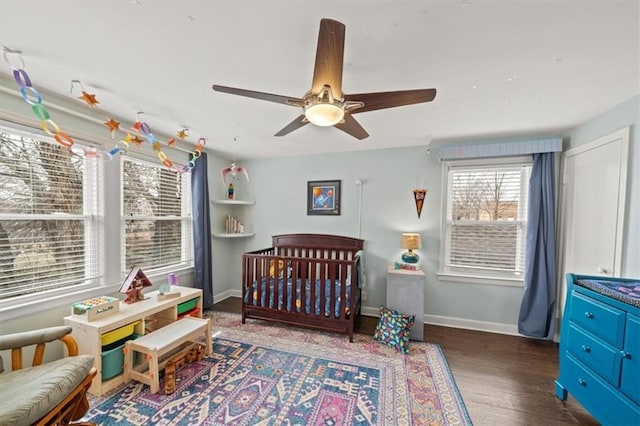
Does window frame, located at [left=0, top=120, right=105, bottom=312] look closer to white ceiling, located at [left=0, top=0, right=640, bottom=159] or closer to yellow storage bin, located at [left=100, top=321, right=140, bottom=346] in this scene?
white ceiling, located at [left=0, top=0, right=640, bottom=159]

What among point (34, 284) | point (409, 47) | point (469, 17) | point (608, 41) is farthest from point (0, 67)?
point (608, 41)

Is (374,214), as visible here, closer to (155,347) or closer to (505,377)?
(505,377)

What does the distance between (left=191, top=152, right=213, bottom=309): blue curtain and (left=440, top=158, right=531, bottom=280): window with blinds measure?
3119mm

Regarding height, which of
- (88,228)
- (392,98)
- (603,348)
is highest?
(392,98)

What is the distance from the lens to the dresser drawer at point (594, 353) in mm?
1413

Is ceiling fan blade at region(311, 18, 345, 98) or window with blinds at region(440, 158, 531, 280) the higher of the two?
ceiling fan blade at region(311, 18, 345, 98)

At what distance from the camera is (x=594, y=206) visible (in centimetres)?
221

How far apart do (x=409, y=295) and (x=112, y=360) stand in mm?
2719

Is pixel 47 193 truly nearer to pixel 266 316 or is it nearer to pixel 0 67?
pixel 0 67

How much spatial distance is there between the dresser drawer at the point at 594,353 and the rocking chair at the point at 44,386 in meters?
3.04

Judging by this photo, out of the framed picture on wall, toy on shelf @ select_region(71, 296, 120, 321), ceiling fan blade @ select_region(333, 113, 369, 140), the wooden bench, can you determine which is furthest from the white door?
toy on shelf @ select_region(71, 296, 120, 321)

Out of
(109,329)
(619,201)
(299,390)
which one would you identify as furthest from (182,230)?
(619,201)

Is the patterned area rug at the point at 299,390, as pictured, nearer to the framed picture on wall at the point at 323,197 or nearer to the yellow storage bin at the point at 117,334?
the yellow storage bin at the point at 117,334

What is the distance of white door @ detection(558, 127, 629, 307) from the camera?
1951 millimetres
